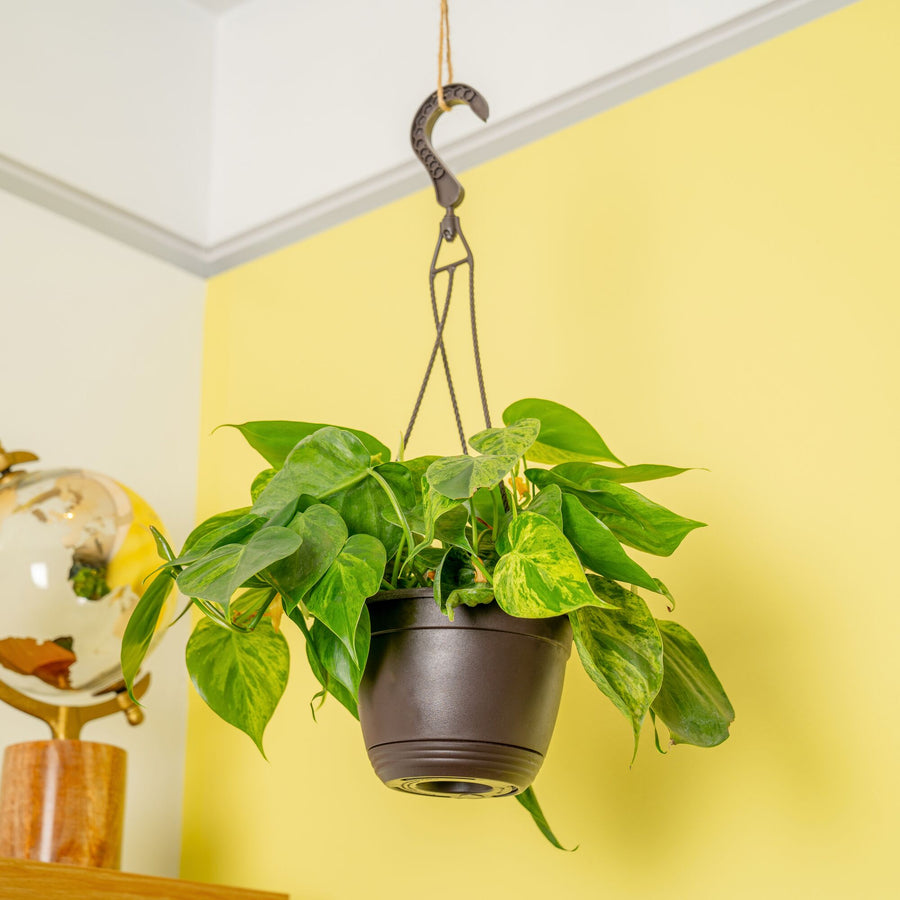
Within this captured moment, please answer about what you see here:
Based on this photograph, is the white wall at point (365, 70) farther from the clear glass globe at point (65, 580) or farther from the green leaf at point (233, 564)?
the green leaf at point (233, 564)

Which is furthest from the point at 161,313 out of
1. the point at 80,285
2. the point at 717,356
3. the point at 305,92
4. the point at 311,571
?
the point at 311,571

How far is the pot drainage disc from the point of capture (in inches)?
35.3

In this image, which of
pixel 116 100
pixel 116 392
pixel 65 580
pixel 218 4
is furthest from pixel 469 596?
pixel 218 4

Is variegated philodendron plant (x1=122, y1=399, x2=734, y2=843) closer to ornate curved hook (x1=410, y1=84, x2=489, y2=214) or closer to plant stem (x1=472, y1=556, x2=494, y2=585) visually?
plant stem (x1=472, y1=556, x2=494, y2=585)

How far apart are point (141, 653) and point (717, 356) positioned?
75 centimetres

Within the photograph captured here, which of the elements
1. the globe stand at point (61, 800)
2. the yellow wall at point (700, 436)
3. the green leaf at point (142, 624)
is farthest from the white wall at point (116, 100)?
the green leaf at point (142, 624)

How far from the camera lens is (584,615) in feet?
2.88

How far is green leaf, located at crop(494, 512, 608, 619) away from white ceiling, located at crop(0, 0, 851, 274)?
86 cm

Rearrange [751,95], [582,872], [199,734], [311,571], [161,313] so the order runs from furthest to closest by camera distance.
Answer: [161,313]
[199,734]
[751,95]
[582,872]
[311,571]

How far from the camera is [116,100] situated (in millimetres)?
1760

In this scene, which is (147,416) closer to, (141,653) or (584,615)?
(141,653)

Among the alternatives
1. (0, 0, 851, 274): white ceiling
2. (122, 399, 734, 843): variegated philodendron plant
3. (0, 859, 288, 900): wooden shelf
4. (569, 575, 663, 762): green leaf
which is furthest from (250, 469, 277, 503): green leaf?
(0, 0, 851, 274): white ceiling

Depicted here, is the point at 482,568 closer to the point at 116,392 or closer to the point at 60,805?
the point at 60,805

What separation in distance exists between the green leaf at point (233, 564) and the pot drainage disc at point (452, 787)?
23cm
